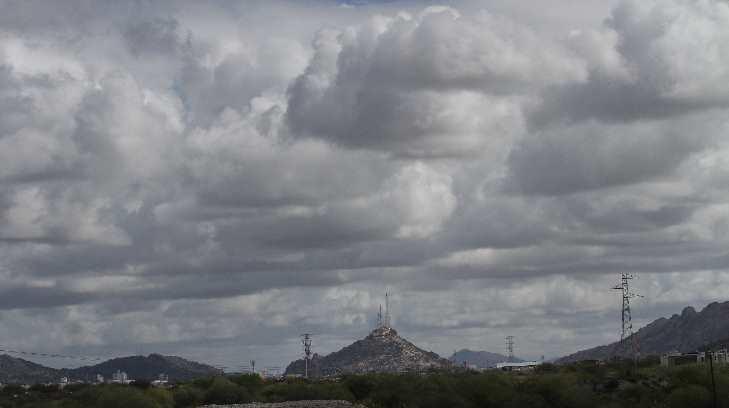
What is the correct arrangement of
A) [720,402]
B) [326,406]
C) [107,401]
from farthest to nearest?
[107,401] < [720,402] < [326,406]

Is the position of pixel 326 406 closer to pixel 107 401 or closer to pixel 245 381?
pixel 107 401

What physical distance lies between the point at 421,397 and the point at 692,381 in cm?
3189

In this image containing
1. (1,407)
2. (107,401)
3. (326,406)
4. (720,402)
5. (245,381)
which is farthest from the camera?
(245,381)

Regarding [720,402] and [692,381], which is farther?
[692,381]

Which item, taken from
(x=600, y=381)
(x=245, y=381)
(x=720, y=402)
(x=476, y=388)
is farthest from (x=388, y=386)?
(x=245, y=381)

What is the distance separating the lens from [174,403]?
147500 millimetres

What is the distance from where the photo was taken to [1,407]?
16750 centimetres

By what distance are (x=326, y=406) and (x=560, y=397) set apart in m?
31.6

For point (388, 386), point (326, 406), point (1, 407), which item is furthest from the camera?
point (1, 407)

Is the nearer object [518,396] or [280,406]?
[280,406]

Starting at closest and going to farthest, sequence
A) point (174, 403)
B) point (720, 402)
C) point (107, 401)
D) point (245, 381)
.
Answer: point (720, 402) → point (107, 401) → point (174, 403) → point (245, 381)

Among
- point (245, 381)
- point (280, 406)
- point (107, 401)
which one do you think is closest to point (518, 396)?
point (280, 406)

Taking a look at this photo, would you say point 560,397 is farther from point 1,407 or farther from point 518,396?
point 1,407

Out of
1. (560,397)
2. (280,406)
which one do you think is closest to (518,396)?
(560,397)
